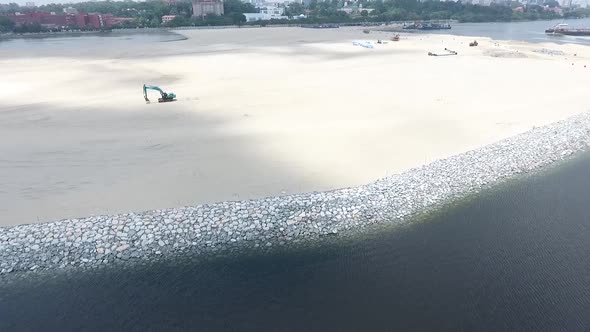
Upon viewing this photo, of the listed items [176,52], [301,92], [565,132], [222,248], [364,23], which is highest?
[364,23]

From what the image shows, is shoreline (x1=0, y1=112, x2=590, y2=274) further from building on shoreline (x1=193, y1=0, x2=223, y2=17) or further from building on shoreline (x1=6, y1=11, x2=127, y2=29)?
building on shoreline (x1=193, y1=0, x2=223, y2=17)

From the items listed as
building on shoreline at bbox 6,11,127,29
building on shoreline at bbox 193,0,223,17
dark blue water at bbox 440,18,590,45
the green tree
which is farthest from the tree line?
dark blue water at bbox 440,18,590,45

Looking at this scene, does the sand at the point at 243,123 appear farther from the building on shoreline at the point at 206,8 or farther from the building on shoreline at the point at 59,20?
the building on shoreline at the point at 206,8

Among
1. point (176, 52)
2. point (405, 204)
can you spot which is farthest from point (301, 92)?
point (176, 52)

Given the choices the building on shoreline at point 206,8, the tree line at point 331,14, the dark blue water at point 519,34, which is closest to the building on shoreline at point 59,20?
the tree line at point 331,14

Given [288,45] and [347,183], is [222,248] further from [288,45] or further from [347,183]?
[288,45]

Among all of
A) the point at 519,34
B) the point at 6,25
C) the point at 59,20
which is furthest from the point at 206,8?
the point at 519,34
